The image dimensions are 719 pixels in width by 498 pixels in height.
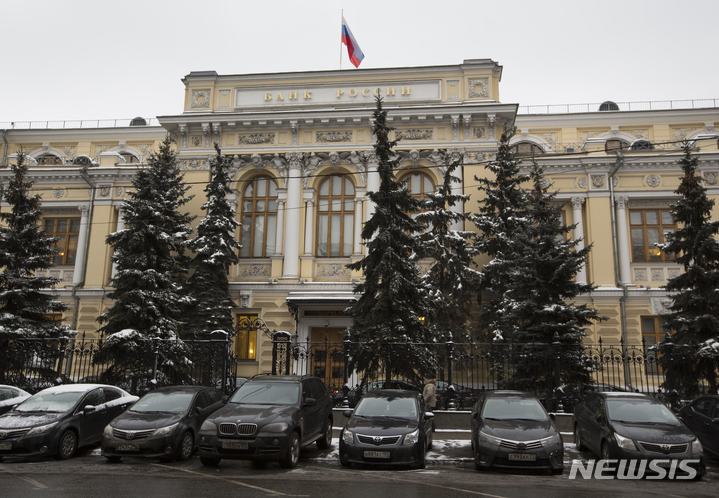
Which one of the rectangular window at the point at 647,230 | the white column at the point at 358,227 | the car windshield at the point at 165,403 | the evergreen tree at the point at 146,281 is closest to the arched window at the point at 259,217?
Result: the white column at the point at 358,227

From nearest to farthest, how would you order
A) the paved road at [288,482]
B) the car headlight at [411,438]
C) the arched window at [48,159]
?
the paved road at [288,482], the car headlight at [411,438], the arched window at [48,159]

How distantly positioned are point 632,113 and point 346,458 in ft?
105

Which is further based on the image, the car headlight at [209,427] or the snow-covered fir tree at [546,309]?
the snow-covered fir tree at [546,309]

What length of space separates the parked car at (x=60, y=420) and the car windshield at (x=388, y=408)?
5917 millimetres

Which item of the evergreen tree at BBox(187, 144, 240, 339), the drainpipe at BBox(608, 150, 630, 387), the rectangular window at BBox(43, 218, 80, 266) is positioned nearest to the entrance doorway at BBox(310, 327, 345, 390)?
the evergreen tree at BBox(187, 144, 240, 339)

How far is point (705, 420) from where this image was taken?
12.7 metres

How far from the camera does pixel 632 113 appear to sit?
35.4m

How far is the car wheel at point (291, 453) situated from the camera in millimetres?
10758

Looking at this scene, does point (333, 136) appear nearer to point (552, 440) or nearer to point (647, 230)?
point (647, 230)

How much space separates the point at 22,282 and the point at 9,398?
6.20m

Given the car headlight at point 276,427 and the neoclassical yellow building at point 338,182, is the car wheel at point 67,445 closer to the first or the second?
the car headlight at point 276,427

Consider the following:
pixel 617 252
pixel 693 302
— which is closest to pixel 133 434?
pixel 693 302

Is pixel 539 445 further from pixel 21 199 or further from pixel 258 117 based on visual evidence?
pixel 258 117

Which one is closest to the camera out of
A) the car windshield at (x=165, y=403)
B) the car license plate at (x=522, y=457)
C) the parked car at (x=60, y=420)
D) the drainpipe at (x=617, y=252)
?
the car license plate at (x=522, y=457)
